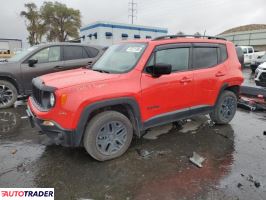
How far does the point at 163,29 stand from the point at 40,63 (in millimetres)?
31210

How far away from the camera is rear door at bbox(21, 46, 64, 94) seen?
24.1 feet

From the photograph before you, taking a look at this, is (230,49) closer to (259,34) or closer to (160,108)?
(160,108)

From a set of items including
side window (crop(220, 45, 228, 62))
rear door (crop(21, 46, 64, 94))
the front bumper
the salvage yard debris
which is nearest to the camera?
the front bumper

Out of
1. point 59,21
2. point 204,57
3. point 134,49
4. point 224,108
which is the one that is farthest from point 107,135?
point 59,21

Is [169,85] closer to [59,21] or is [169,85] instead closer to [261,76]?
[261,76]

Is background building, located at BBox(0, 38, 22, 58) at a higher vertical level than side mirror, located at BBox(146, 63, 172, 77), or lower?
higher

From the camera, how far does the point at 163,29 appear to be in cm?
3656

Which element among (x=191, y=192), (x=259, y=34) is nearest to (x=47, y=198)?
(x=191, y=192)

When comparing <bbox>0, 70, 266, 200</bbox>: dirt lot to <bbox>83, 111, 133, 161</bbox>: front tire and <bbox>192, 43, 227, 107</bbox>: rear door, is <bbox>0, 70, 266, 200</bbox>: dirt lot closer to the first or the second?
<bbox>83, 111, 133, 161</bbox>: front tire

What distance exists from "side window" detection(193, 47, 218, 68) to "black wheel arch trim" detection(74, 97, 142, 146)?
1.64 meters

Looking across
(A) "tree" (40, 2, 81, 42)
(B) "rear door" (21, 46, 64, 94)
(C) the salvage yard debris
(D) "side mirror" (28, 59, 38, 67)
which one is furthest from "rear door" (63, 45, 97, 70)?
(A) "tree" (40, 2, 81, 42)

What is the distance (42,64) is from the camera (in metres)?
7.55

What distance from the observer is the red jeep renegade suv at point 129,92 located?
3580 mm

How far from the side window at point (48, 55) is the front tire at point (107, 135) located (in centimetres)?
464
